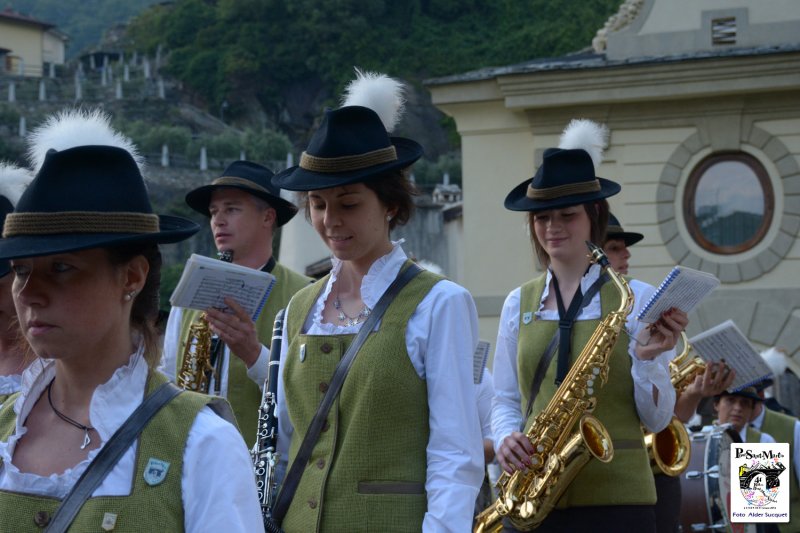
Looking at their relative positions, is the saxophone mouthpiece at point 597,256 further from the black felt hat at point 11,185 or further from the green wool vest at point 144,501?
the green wool vest at point 144,501

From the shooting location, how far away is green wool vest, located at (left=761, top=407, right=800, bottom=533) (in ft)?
33.7

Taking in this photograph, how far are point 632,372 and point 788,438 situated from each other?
537 centimetres

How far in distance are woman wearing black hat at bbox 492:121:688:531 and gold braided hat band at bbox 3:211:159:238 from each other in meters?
3.39

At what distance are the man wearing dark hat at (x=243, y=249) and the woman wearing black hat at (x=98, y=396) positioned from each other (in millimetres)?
2904

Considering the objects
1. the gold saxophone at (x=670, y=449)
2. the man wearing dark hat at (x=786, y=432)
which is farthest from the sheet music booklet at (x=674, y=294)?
the man wearing dark hat at (x=786, y=432)

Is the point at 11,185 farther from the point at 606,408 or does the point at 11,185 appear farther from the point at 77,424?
the point at 606,408

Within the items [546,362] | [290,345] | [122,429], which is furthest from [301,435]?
[546,362]

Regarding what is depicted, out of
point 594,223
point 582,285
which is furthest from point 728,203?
point 582,285

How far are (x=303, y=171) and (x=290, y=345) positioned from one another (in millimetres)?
615

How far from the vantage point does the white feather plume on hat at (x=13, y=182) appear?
4.87 meters

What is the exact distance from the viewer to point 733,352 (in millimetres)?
8156

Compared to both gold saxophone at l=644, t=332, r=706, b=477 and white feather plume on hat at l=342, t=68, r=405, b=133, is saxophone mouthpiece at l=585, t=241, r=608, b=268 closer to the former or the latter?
gold saxophone at l=644, t=332, r=706, b=477

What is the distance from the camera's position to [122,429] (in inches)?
113

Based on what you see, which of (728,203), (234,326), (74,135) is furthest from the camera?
(728,203)
